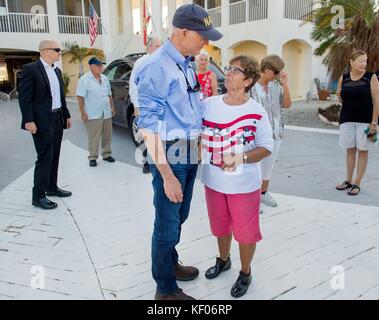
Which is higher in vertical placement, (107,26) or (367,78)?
(107,26)

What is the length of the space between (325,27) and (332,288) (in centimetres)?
852

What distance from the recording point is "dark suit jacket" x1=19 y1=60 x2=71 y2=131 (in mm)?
3967

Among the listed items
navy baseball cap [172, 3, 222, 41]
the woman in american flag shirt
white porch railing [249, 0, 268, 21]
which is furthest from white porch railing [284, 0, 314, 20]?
navy baseball cap [172, 3, 222, 41]

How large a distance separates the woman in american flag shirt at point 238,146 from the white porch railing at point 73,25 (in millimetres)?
19113

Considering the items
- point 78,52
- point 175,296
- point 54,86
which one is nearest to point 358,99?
point 175,296

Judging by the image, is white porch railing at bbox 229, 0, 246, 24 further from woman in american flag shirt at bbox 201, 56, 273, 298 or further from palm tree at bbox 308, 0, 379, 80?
woman in american flag shirt at bbox 201, 56, 273, 298

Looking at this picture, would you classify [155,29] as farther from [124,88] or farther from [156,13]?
[124,88]

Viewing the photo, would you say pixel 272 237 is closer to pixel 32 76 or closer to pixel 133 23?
pixel 32 76

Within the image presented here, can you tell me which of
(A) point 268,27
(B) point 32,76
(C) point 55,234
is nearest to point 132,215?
(C) point 55,234

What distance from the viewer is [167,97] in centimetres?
212

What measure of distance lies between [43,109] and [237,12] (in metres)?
14.5

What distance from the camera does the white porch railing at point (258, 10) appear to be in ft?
49.3

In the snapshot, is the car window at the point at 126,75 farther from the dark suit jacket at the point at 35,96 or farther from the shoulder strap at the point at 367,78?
the shoulder strap at the point at 367,78

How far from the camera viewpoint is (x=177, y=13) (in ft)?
6.86
